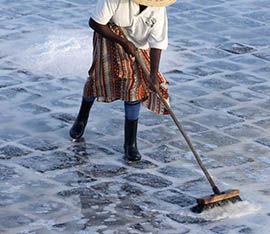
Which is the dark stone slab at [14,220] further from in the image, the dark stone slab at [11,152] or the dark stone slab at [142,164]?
the dark stone slab at [142,164]

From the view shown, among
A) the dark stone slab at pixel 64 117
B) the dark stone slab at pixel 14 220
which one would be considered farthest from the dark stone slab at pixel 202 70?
the dark stone slab at pixel 14 220

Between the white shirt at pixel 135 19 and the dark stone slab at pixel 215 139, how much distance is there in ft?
3.30

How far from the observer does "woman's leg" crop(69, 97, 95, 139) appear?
24.7 feet

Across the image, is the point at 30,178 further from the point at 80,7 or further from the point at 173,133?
the point at 80,7

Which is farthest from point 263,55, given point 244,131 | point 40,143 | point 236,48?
point 40,143

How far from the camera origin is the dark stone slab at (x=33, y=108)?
813 centimetres

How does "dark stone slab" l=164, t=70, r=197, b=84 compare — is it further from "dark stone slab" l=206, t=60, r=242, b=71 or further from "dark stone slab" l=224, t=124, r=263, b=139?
"dark stone slab" l=224, t=124, r=263, b=139

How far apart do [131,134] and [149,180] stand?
0.41 meters

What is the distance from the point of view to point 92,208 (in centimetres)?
653

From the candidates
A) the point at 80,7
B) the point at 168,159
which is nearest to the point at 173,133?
the point at 168,159

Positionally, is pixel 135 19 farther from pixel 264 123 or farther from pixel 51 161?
pixel 264 123

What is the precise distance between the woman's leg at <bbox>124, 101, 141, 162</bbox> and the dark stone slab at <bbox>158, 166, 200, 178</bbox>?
0.23m

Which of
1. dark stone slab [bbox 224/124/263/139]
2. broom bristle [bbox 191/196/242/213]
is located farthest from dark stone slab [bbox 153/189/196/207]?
dark stone slab [bbox 224/124/263/139]

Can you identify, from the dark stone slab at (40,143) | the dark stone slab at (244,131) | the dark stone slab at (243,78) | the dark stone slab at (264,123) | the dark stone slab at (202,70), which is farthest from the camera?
the dark stone slab at (202,70)
